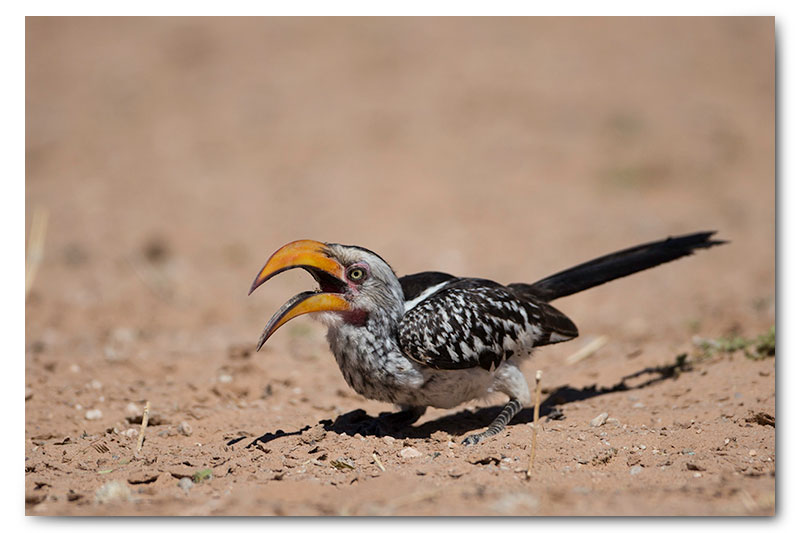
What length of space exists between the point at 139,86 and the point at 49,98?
162 cm

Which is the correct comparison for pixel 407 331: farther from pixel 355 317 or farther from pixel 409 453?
pixel 409 453

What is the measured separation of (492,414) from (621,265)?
1.40 metres

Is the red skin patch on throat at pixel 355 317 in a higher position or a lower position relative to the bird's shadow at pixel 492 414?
higher

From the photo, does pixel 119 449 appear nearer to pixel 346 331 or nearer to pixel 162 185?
pixel 346 331

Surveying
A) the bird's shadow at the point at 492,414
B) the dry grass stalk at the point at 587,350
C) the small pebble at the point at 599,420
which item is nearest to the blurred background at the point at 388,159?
the dry grass stalk at the point at 587,350

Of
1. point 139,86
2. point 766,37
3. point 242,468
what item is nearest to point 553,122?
point 766,37

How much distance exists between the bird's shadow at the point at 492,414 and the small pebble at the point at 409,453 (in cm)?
55

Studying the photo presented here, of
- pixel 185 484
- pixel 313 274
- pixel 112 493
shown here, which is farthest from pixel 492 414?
pixel 112 493

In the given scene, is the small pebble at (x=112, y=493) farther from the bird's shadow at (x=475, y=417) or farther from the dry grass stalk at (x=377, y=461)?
the dry grass stalk at (x=377, y=461)

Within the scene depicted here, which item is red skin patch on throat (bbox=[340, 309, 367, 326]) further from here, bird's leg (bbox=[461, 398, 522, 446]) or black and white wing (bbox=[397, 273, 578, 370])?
bird's leg (bbox=[461, 398, 522, 446])

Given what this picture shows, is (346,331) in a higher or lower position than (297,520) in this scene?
higher

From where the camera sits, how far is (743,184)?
1141cm

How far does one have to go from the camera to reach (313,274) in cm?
450

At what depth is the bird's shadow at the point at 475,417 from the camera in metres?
4.77
